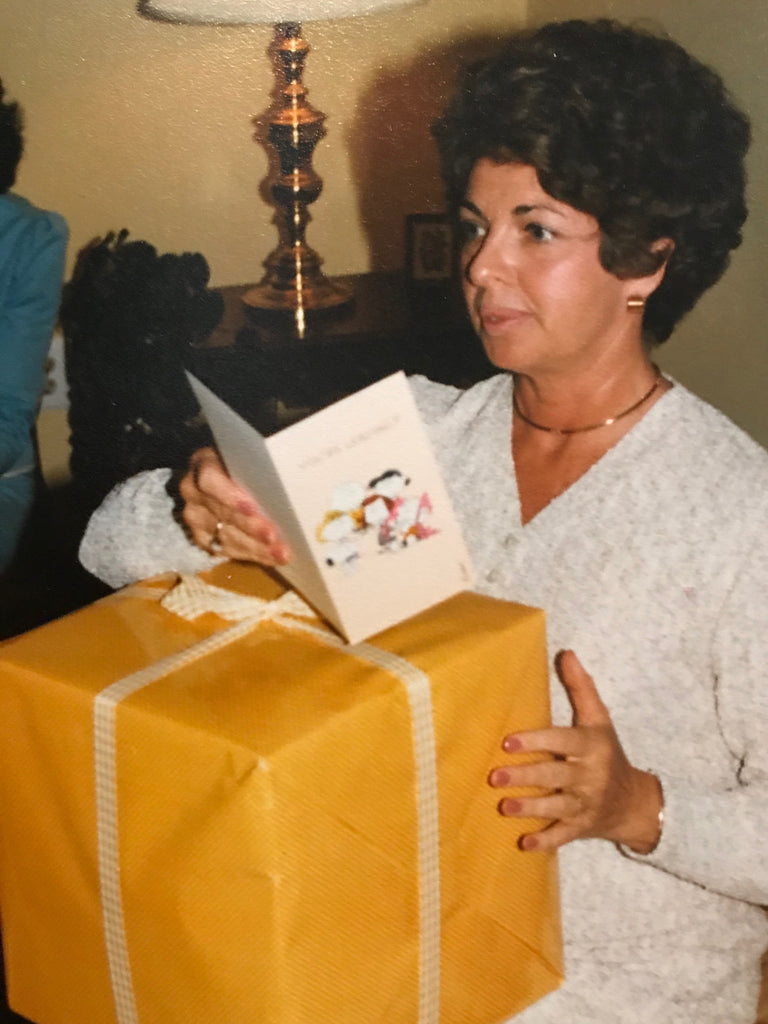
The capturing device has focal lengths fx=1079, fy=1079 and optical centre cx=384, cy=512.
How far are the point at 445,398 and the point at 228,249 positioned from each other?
1.20 metres

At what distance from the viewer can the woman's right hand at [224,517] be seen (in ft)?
2.36

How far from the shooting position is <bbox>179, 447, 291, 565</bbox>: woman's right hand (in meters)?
0.72

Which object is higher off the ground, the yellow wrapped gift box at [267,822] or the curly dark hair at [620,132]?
the curly dark hair at [620,132]

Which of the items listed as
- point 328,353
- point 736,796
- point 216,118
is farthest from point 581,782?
point 216,118

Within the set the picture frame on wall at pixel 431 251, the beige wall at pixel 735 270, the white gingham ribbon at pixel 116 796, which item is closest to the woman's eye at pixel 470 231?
the white gingham ribbon at pixel 116 796

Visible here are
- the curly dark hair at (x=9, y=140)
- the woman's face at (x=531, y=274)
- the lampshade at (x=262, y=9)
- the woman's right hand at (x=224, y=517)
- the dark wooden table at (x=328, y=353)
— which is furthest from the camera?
the curly dark hair at (x=9, y=140)

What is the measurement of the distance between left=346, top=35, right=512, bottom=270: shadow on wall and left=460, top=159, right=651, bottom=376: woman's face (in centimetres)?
125

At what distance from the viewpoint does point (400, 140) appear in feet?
7.21

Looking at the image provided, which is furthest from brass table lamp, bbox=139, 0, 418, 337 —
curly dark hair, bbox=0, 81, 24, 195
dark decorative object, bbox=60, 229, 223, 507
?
curly dark hair, bbox=0, 81, 24, 195

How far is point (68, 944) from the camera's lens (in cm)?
73

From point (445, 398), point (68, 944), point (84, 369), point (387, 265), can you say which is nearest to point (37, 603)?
point (84, 369)

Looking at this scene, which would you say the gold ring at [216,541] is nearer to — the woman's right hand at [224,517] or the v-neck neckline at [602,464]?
the woman's right hand at [224,517]

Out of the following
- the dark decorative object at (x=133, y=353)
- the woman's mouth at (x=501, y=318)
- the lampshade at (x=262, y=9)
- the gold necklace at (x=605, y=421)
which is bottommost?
the dark decorative object at (x=133, y=353)

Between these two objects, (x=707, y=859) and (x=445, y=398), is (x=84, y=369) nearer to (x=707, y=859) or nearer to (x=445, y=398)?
(x=445, y=398)
